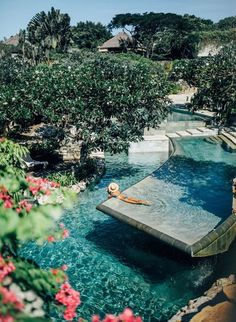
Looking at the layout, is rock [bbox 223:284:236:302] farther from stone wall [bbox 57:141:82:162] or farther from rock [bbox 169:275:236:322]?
stone wall [bbox 57:141:82:162]

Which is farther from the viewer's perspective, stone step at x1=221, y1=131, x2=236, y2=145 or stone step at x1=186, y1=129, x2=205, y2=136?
stone step at x1=186, y1=129, x2=205, y2=136

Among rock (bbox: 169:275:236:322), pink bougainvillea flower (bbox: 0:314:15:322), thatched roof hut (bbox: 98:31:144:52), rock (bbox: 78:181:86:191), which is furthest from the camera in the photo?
thatched roof hut (bbox: 98:31:144:52)

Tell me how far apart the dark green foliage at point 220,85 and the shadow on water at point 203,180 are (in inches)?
131

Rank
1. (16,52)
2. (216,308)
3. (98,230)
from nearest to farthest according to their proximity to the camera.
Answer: (216,308) < (98,230) < (16,52)

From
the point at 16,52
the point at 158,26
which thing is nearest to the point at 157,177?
the point at 16,52

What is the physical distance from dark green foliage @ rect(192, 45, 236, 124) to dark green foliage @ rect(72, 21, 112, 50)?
77.8m

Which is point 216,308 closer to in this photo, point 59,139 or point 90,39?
point 59,139

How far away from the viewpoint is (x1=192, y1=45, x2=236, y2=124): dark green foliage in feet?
46.8

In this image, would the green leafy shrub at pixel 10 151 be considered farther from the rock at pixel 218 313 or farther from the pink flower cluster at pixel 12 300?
the rock at pixel 218 313

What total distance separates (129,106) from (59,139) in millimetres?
4003

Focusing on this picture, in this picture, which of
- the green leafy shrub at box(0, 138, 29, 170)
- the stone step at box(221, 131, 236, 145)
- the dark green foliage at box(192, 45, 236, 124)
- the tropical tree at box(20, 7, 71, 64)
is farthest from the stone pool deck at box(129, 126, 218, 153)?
the tropical tree at box(20, 7, 71, 64)

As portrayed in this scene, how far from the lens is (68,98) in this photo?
18891mm

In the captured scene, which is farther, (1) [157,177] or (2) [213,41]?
(2) [213,41]

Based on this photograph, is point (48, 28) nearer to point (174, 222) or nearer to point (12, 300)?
point (174, 222)
